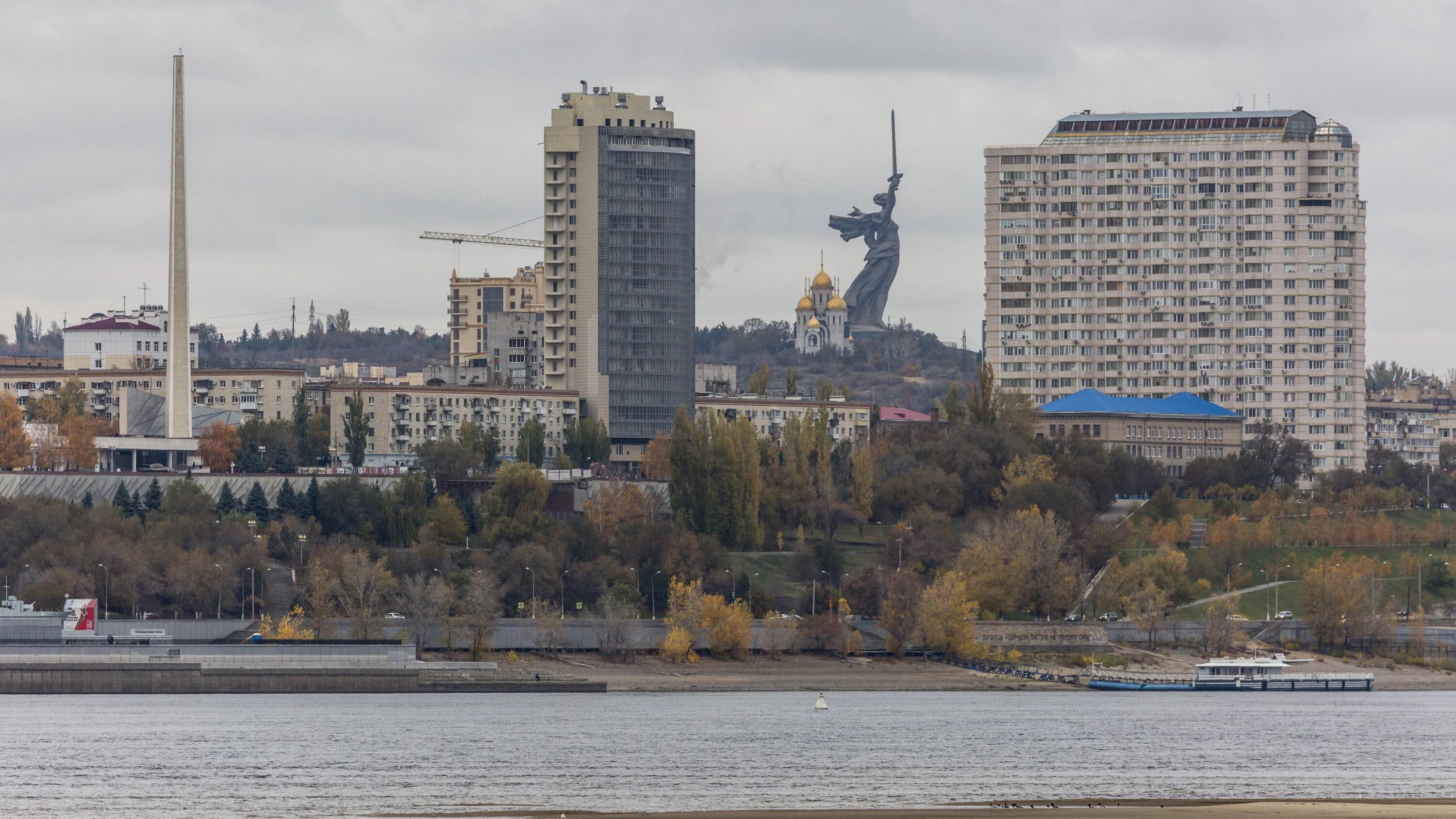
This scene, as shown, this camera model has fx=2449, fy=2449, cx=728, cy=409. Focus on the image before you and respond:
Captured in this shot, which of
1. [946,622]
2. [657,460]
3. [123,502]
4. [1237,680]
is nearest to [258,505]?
[123,502]

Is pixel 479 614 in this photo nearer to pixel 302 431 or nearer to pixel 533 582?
pixel 533 582

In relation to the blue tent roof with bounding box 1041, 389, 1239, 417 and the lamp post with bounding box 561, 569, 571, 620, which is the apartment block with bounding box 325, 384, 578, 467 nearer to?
the blue tent roof with bounding box 1041, 389, 1239, 417

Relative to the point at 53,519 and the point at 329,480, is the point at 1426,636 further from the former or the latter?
the point at 53,519

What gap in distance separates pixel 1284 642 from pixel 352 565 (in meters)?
52.6

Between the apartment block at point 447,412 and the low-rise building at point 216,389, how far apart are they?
6877 mm


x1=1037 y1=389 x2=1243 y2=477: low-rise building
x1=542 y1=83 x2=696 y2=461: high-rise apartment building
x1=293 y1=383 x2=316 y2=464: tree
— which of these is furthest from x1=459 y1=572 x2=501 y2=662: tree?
x1=1037 y1=389 x2=1243 y2=477: low-rise building

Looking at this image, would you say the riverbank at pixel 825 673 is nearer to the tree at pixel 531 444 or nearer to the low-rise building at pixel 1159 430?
the tree at pixel 531 444

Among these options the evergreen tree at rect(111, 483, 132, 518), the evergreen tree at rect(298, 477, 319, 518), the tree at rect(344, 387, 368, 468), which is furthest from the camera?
the tree at rect(344, 387, 368, 468)

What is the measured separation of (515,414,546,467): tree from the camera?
173625 millimetres

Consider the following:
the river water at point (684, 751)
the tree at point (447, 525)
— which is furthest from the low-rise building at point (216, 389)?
the river water at point (684, 751)

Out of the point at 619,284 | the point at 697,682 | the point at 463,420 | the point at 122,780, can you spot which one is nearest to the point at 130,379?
the point at 463,420

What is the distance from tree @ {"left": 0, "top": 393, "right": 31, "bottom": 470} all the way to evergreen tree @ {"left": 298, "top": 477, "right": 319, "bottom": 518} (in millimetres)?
26202

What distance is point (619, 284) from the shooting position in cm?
18925

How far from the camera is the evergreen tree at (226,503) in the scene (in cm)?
14912
